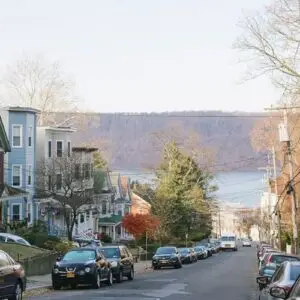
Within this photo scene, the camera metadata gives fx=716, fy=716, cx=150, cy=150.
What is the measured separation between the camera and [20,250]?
36.7m

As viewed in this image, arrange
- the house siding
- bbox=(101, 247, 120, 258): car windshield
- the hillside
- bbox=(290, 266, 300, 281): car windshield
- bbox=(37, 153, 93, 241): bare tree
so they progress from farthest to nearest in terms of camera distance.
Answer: the hillside → the house siding → bbox=(37, 153, 93, 241): bare tree → bbox=(101, 247, 120, 258): car windshield → bbox=(290, 266, 300, 281): car windshield

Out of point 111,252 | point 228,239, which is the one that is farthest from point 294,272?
point 228,239

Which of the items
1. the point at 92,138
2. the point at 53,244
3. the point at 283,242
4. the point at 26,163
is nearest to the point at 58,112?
the point at 92,138

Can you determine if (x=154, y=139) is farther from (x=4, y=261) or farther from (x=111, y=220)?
(x=4, y=261)

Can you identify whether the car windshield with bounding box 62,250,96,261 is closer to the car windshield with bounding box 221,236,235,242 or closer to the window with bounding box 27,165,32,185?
the window with bounding box 27,165,32,185

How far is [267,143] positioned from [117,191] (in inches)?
1092

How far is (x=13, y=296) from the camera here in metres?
19.6

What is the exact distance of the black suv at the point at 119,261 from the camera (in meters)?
32.1

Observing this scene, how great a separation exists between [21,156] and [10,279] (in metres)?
41.2

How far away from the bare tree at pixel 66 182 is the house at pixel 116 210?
66.5 ft

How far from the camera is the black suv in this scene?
32.1m

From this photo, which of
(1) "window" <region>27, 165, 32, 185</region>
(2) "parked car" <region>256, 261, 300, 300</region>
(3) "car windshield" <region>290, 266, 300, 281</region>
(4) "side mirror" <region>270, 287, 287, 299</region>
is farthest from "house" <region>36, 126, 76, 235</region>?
(4) "side mirror" <region>270, 287, 287, 299</region>

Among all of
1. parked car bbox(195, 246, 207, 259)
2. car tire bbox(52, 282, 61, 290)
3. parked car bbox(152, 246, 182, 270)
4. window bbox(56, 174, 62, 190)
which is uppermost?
window bbox(56, 174, 62, 190)

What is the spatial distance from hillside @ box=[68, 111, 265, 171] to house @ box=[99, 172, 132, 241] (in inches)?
133
